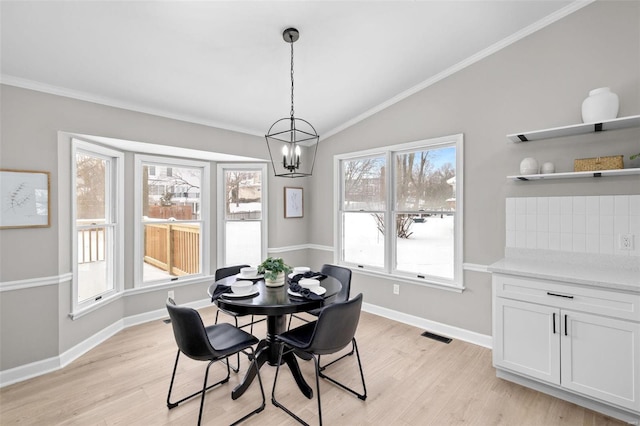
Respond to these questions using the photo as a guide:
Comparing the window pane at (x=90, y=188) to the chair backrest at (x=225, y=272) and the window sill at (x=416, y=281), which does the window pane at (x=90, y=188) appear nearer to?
the chair backrest at (x=225, y=272)

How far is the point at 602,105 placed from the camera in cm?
237

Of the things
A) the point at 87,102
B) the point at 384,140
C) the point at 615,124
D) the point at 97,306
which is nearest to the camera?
the point at 615,124

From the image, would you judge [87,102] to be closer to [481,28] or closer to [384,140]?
[384,140]

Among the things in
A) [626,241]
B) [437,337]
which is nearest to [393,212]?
[437,337]

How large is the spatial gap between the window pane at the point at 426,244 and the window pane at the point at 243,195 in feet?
6.94

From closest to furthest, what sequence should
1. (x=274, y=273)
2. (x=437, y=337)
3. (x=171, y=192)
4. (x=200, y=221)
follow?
(x=274, y=273) → (x=437, y=337) → (x=171, y=192) → (x=200, y=221)

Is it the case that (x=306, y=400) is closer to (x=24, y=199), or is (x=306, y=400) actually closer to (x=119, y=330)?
(x=119, y=330)

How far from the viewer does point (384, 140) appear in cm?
404

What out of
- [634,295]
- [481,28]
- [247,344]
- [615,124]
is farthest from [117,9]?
[634,295]

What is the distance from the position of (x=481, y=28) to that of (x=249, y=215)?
360 centimetres

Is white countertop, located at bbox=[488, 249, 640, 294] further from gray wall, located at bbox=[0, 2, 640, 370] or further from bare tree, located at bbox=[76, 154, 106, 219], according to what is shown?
bare tree, located at bbox=[76, 154, 106, 219]

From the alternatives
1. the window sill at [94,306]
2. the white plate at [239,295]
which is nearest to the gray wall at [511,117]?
the white plate at [239,295]

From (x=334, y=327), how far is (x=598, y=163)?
2.45m

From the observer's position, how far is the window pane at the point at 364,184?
419 centimetres
